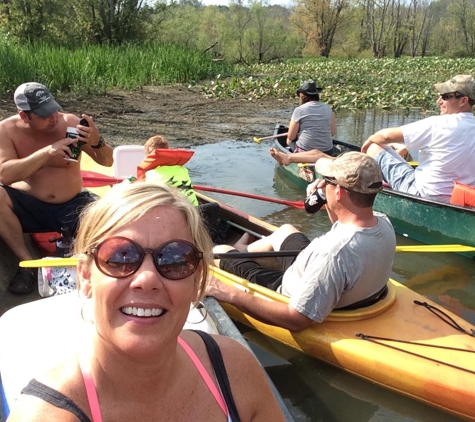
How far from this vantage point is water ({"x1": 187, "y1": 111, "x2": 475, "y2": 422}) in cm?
316

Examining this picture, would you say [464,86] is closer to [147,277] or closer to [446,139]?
[446,139]

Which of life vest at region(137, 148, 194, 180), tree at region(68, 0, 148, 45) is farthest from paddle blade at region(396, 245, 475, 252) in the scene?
tree at region(68, 0, 148, 45)

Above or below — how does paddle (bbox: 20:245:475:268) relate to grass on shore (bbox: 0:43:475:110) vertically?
below

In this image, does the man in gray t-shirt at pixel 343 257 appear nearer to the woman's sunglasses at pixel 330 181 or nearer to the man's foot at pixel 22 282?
the woman's sunglasses at pixel 330 181

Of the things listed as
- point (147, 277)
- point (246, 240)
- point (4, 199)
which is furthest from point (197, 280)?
point (246, 240)

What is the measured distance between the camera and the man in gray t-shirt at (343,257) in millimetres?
2938

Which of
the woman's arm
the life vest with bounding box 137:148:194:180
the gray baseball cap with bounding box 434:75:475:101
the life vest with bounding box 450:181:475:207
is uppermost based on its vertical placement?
the gray baseball cap with bounding box 434:75:475:101

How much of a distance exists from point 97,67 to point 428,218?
11131 millimetres

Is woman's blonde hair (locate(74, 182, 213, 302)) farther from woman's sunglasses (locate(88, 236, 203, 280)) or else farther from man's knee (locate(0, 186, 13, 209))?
man's knee (locate(0, 186, 13, 209))

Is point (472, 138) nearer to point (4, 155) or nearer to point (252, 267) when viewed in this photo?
point (252, 267)

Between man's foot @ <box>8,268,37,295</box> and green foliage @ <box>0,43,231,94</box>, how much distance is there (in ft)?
28.5

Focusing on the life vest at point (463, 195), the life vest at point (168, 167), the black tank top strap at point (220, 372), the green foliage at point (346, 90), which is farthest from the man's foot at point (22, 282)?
the green foliage at point (346, 90)

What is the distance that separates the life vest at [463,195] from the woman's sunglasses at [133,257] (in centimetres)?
430

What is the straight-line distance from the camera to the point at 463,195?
16.6ft
